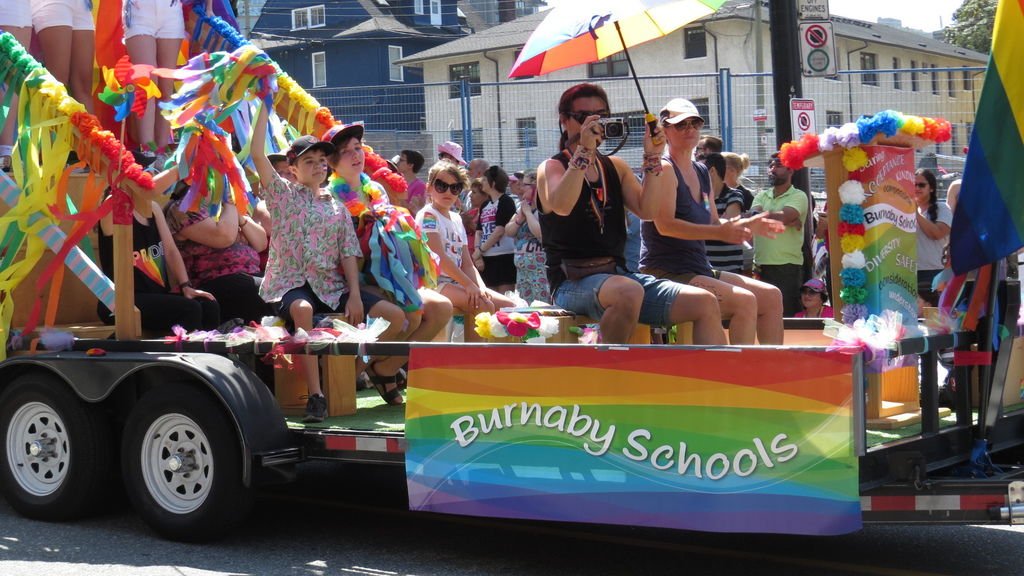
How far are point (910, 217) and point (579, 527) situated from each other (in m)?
2.28

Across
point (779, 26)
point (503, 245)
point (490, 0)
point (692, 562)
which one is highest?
point (490, 0)

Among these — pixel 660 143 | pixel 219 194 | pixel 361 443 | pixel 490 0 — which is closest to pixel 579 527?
pixel 361 443

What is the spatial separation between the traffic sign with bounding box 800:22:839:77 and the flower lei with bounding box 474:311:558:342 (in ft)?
19.4

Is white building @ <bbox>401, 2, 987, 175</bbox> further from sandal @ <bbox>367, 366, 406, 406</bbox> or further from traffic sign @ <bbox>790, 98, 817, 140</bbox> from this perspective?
sandal @ <bbox>367, 366, 406, 406</bbox>

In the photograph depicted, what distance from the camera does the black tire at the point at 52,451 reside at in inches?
268

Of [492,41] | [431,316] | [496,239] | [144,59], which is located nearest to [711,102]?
[496,239]

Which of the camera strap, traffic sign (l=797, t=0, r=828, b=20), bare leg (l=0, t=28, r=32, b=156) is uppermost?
traffic sign (l=797, t=0, r=828, b=20)

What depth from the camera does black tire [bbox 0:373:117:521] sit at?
6.80m

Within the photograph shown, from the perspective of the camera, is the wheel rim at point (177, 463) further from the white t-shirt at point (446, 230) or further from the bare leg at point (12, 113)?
the bare leg at point (12, 113)

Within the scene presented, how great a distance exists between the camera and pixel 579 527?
6.73 m

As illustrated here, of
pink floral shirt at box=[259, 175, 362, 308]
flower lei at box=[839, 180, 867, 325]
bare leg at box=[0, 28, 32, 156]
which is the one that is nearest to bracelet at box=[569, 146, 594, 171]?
flower lei at box=[839, 180, 867, 325]

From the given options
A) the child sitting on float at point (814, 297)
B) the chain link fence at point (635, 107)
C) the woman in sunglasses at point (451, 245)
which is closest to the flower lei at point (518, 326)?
the woman in sunglasses at point (451, 245)

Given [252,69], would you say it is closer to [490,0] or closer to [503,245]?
[503,245]

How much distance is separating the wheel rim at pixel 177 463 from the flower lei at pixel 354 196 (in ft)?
5.94
